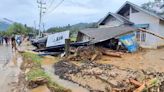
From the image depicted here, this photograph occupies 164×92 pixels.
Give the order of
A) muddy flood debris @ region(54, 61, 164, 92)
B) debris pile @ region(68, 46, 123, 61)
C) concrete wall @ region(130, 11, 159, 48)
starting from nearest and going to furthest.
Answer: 1. muddy flood debris @ region(54, 61, 164, 92)
2. debris pile @ region(68, 46, 123, 61)
3. concrete wall @ region(130, 11, 159, 48)

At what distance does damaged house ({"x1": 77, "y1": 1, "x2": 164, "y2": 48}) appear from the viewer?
26092 mm

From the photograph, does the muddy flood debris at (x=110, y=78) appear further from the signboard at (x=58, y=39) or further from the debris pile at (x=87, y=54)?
the signboard at (x=58, y=39)

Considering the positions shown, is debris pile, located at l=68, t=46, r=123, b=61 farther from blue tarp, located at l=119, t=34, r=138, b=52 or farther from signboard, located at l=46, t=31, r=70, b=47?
signboard, located at l=46, t=31, r=70, b=47

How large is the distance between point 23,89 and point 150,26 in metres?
18.9

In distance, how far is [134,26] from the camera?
98.0 ft

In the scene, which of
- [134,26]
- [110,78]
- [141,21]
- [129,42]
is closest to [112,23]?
[134,26]

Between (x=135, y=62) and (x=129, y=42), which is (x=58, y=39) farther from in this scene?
(x=135, y=62)

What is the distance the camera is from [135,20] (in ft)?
101

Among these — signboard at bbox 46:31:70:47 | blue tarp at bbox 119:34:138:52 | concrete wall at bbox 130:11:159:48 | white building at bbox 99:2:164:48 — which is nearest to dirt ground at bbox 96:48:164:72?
blue tarp at bbox 119:34:138:52

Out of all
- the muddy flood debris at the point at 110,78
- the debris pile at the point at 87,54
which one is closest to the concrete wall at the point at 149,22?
the debris pile at the point at 87,54

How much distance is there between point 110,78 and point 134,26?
16.9m

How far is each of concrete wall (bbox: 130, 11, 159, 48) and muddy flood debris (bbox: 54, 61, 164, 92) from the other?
11.7 m

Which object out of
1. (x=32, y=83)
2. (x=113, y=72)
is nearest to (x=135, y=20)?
(x=113, y=72)

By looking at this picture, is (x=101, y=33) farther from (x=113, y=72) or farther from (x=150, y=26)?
(x=113, y=72)
